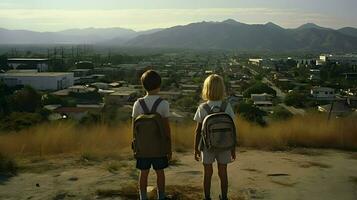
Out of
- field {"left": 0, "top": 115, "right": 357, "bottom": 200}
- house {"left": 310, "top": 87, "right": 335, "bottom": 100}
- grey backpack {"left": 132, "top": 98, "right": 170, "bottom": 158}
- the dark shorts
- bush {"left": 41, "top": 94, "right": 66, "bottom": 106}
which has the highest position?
grey backpack {"left": 132, "top": 98, "right": 170, "bottom": 158}

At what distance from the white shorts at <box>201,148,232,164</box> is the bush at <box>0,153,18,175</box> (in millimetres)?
2805

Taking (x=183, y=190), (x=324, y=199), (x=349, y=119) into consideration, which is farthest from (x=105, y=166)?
(x=349, y=119)

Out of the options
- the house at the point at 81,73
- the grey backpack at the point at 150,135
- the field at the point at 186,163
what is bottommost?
the house at the point at 81,73

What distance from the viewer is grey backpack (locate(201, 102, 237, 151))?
443 centimetres

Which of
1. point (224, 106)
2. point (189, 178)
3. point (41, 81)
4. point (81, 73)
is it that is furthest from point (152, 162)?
point (81, 73)

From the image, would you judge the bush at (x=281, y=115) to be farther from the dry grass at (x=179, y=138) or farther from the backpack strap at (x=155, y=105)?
the backpack strap at (x=155, y=105)

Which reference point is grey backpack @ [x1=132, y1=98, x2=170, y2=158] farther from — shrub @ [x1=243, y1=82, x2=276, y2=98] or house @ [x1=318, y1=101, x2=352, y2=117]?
shrub @ [x1=243, y1=82, x2=276, y2=98]

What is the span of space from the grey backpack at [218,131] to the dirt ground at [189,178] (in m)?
0.84

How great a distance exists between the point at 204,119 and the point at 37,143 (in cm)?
415

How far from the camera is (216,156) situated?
4.64 metres

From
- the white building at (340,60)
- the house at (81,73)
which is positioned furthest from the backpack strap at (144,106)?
the white building at (340,60)

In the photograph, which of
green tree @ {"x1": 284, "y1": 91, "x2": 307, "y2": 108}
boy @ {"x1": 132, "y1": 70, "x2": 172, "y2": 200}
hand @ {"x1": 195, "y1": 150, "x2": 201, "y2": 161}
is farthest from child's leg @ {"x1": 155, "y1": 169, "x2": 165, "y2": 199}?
green tree @ {"x1": 284, "y1": 91, "x2": 307, "y2": 108}

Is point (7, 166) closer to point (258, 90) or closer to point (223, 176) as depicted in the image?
point (223, 176)

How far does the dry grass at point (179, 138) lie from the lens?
25.1 feet
